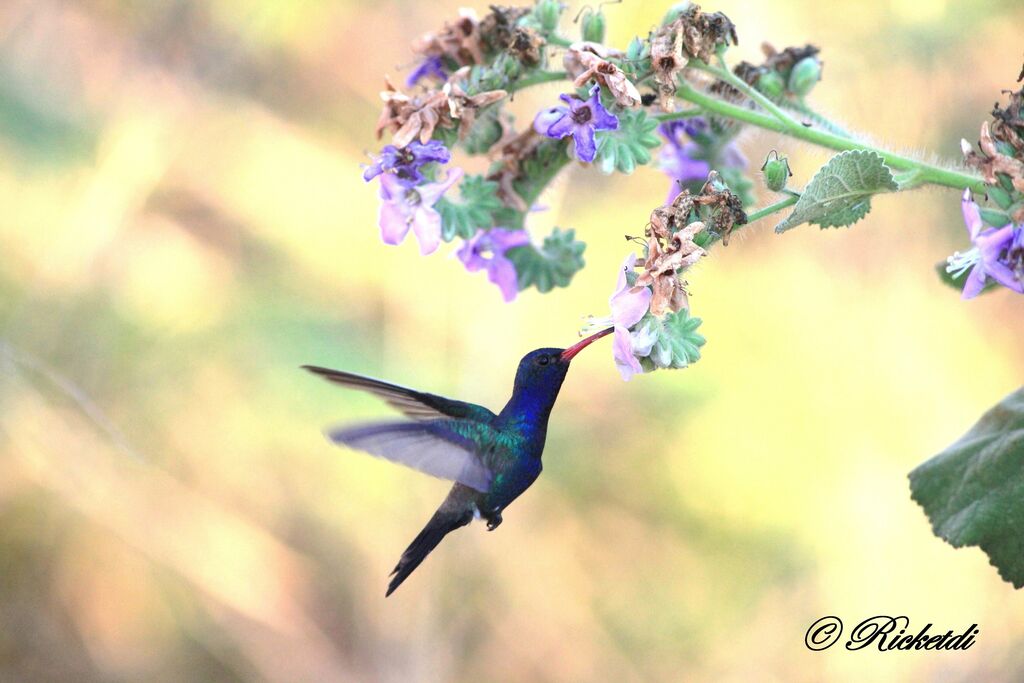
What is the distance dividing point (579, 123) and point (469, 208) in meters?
0.30

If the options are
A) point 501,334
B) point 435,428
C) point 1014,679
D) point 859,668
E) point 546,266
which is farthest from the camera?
point 501,334

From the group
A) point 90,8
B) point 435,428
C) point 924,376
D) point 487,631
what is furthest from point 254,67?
point 435,428

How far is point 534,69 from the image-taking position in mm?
2057

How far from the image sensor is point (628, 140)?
→ 1.89m

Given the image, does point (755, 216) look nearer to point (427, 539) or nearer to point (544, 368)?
point (544, 368)

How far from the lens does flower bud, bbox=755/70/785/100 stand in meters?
2.09

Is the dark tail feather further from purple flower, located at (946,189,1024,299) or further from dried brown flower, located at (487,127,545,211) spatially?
purple flower, located at (946,189,1024,299)

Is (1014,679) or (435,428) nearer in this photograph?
(435,428)

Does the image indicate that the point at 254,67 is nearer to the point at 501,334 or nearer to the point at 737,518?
the point at 501,334

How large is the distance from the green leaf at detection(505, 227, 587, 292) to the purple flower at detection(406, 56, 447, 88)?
1.21 ft

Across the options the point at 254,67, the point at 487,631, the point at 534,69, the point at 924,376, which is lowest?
the point at 487,631

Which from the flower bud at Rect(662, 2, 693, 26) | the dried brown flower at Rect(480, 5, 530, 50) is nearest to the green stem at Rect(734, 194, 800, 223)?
the flower bud at Rect(662, 2, 693, 26)

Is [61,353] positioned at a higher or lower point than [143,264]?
lower

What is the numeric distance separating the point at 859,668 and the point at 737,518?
884 mm
